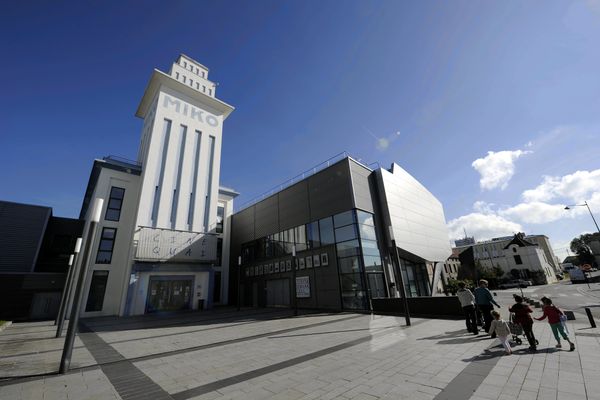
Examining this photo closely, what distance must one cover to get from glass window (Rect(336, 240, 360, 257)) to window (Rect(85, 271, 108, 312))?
20898 millimetres

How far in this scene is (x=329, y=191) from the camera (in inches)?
826

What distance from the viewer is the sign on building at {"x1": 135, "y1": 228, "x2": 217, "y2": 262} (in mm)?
22719

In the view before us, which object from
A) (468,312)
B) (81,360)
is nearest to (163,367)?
(81,360)

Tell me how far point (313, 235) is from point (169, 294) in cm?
1466

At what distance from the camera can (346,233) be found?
1902 cm

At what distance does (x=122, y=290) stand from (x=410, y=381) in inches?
1013

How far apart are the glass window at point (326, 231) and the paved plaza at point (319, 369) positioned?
10.4 metres

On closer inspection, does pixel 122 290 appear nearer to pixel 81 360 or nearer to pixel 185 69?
pixel 81 360

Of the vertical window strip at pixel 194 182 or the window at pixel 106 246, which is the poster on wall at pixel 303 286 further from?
the window at pixel 106 246

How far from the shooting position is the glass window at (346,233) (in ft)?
61.2

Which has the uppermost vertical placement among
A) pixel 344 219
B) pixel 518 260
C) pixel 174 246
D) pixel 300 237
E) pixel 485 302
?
pixel 344 219

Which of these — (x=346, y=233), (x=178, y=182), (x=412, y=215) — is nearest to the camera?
(x=346, y=233)

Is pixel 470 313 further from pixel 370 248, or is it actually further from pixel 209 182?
pixel 209 182

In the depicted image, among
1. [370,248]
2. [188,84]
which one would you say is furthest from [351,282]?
[188,84]
